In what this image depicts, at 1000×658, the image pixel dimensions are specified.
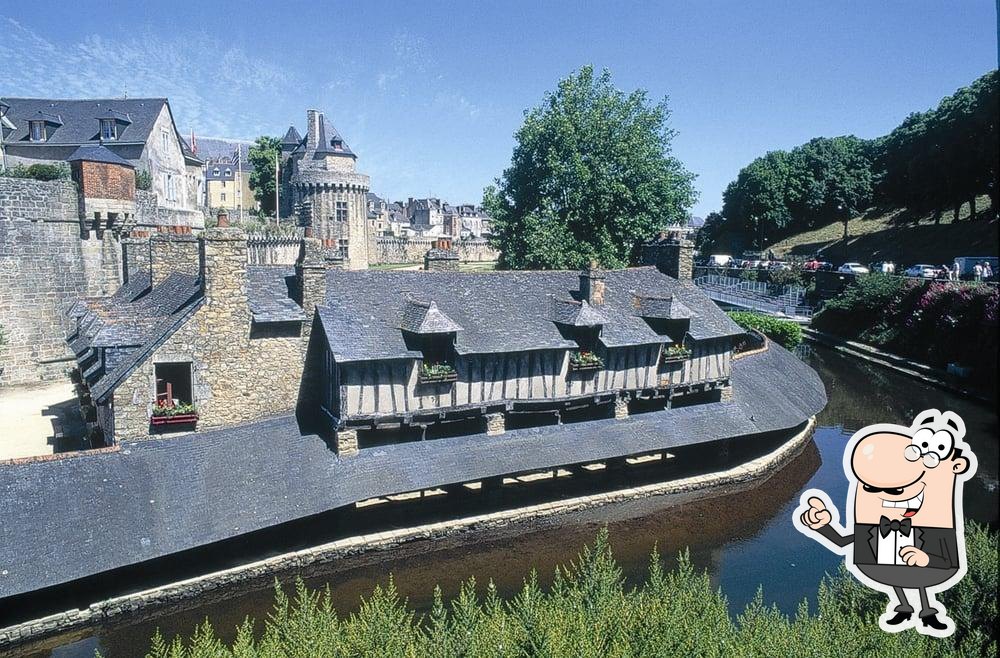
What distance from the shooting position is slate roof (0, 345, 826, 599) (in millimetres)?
10633

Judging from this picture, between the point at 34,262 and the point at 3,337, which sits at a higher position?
the point at 34,262

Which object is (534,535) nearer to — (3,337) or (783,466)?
(783,466)

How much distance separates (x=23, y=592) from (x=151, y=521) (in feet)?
6.48

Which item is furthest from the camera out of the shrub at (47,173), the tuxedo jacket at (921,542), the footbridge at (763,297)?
the footbridge at (763,297)

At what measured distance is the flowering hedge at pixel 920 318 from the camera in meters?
26.8

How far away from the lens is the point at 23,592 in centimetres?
985

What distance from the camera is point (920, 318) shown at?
3112 centimetres

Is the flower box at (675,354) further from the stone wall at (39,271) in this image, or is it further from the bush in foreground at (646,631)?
the stone wall at (39,271)

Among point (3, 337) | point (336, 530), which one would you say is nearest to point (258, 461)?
point (336, 530)

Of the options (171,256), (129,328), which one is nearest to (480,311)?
(129,328)

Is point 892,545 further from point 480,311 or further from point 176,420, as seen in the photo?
point 176,420

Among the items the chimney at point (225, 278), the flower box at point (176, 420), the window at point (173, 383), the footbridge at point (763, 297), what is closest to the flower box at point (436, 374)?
the chimney at point (225, 278)

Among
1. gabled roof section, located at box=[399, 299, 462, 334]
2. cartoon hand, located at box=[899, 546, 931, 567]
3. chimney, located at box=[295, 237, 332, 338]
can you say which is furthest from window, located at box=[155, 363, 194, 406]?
cartoon hand, located at box=[899, 546, 931, 567]

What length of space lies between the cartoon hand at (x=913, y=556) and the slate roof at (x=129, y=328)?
12842mm
